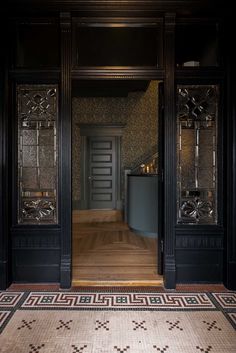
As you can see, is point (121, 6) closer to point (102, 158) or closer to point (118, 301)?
point (118, 301)

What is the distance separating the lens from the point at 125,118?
8.83 metres

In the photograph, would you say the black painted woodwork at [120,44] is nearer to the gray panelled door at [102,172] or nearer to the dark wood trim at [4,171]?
the dark wood trim at [4,171]

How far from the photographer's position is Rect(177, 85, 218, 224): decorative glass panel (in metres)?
3.34

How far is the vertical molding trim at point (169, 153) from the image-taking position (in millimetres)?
3256

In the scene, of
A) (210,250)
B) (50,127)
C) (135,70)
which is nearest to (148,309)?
(210,250)

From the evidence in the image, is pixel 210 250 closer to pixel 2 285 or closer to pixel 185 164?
pixel 185 164

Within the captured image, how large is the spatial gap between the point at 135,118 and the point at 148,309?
673cm

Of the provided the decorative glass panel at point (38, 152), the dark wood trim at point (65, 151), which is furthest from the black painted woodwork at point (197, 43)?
the decorative glass panel at point (38, 152)

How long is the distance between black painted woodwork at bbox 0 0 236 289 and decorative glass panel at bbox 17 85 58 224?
100 millimetres

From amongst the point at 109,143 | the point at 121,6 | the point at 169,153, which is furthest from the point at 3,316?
the point at 109,143

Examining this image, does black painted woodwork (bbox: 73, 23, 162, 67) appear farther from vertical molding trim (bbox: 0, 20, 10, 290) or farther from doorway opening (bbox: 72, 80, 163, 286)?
doorway opening (bbox: 72, 80, 163, 286)

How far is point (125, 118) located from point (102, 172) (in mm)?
1700

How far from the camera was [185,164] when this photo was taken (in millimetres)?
3354

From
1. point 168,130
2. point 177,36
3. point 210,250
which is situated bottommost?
point 210,250
